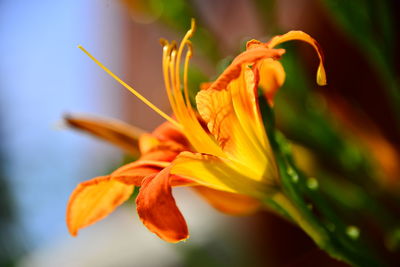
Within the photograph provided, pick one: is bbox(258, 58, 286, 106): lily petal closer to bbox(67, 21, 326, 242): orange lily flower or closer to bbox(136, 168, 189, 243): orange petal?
bbox(67, 21, 326, 242): orange lily flower

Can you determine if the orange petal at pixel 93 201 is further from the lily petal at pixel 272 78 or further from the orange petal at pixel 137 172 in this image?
the lily petal at pixel 272 78

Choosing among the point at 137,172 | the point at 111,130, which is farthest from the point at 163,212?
the point at 111,130

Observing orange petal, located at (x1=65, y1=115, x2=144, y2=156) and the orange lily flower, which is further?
orange petal, located at (x1=65, y1=115, x2=144, y2=156)

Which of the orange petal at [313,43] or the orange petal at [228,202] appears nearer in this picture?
the orange petal at [313,43]

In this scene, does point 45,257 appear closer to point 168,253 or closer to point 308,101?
point 168,253

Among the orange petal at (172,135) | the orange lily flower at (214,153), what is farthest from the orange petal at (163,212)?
the orange petal at (172,135)

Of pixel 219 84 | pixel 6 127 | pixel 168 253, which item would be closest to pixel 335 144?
pixel 219 84

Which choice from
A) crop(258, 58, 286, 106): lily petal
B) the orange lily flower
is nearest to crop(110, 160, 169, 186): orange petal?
the orange lily flower

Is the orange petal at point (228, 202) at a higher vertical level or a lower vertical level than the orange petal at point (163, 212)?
lower

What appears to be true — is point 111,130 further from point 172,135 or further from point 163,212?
point 163,212
